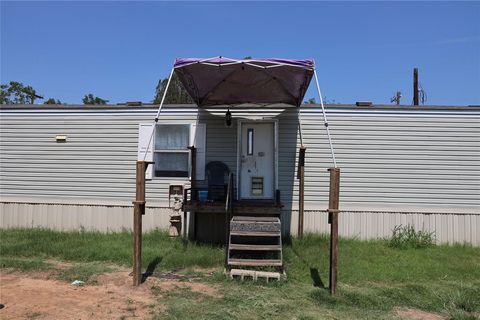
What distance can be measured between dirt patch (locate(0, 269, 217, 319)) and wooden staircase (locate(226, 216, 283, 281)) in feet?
2.68

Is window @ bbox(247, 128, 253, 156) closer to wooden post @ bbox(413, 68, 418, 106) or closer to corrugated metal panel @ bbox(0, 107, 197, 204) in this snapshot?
corrugated metal panel @ bbox(0, 107, 197, 204)

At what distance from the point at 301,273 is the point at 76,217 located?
5633 millimetres

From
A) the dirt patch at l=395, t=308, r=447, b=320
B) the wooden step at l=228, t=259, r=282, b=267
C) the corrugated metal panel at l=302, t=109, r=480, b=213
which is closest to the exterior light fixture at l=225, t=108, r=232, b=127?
the corrugated metal panel at l=302, t=109, r=480, b=213

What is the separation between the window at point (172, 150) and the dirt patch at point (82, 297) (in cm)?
328

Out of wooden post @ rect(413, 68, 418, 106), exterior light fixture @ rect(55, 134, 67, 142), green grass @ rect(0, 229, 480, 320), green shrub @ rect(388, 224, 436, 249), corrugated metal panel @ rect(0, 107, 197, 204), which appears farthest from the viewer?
wooden post @ rect(413, 68, 418, 106)

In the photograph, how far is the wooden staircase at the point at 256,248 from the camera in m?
6.75

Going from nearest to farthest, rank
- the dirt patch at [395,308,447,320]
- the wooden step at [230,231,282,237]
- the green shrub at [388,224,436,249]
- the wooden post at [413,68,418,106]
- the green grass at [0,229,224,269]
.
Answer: the dirt patch at [395,308,447,320] < the wooden step at [230,231,282,237] < the green grass at [0,229,224,269] < the green shrub at [388,224,436,249] < the wooden post at [413,68,418,106]

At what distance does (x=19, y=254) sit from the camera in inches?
314

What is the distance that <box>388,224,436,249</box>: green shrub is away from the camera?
29.5 feet

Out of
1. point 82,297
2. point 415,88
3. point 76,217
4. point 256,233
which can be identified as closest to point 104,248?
point 76,217

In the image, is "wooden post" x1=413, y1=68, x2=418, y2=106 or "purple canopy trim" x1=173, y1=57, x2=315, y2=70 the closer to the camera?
"purple canopy trim" x1=173, y1=57, x2=315, y2=70

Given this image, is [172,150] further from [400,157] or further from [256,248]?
[400,157]

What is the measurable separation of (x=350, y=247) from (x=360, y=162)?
1.91 meters

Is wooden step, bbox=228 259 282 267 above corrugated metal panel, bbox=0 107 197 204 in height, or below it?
below
